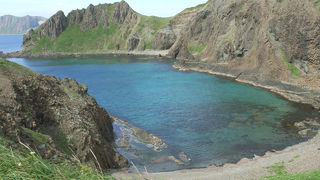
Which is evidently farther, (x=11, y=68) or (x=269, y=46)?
(x=269, y=46)

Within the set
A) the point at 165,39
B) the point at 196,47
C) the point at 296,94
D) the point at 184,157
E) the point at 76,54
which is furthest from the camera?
the point at 76,54

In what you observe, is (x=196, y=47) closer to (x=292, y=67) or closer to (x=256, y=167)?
(x=292, y=67)

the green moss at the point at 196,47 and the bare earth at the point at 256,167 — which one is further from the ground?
the green moss at the point at 196,47

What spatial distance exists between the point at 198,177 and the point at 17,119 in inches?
786

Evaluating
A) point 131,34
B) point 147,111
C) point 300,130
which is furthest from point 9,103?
point 131,34

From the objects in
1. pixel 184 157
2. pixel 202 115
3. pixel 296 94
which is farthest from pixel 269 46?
pixel 184 157

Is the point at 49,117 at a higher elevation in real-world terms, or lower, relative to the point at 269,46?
lower

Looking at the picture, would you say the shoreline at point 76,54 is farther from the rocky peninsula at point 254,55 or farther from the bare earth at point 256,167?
the bare earth at point 256,167

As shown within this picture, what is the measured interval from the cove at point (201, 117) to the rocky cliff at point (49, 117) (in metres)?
7.69

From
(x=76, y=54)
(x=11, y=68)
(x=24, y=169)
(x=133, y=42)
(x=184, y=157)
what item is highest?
(x=133, y=42)

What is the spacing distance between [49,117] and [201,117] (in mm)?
31235

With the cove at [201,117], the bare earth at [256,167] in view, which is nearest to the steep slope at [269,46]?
→ the cove at [201,117]

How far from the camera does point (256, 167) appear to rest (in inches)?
1288

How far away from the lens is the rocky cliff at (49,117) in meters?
25.8
